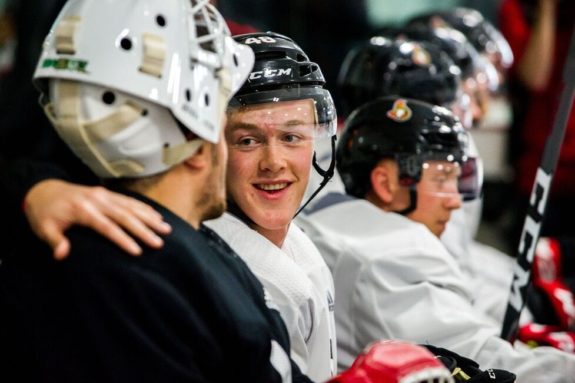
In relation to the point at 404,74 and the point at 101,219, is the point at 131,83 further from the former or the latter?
the point at 404,74

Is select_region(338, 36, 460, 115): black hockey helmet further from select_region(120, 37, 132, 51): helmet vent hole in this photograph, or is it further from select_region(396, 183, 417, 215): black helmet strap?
select_region(120, 37, 132, 51): helmet vent hole

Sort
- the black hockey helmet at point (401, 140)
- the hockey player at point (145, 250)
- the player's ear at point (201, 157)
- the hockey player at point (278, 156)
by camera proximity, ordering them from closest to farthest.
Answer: the hockey player at point (145, 250)
the player's ear at point (201, 157)
the hockey player at point (278, 156)
the black hockey helmet at point (401, 140)

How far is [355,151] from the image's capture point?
2664 millimetres

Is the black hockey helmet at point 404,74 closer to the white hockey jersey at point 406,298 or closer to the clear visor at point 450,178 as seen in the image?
the clear visor at point 450,178

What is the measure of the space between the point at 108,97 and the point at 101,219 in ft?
0.62

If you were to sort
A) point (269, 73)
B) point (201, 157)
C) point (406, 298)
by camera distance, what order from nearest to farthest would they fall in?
point (201, 157), point (269, 73), point (406, 298)

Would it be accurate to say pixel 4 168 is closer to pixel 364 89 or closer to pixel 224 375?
pixel 224 375

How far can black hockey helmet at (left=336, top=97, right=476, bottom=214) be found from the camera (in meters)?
2.56

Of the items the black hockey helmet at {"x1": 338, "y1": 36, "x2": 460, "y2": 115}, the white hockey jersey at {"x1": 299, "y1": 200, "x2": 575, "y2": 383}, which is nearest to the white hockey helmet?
the white hockey jersey at {"x1": 299, "y1": 200, "x2": 575, "y2": 383}

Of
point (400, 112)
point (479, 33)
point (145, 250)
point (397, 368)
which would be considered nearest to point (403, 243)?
point (400, 112)

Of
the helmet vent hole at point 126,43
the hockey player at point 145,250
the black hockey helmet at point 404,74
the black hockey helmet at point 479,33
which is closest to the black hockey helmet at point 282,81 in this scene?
the hockey player at point 145,250

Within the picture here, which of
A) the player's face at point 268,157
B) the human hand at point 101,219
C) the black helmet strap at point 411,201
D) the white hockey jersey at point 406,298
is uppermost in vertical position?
the human hand at point 101,219

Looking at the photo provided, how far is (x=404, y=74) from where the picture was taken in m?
3.45

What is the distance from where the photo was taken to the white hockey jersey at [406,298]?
2264 mm
